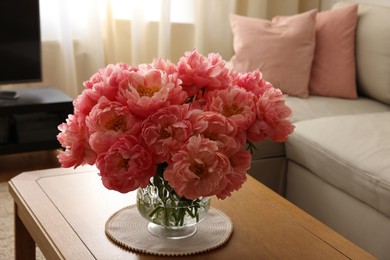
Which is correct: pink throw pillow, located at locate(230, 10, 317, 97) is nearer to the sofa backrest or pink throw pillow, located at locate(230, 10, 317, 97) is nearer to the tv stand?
the sofa backrest

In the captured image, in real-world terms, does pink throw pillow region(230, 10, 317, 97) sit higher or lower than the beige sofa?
higher

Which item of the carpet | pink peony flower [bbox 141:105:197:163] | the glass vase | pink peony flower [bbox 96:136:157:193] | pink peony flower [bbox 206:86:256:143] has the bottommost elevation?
the carpet

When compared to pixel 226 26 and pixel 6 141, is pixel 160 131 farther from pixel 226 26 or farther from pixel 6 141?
pixel 226 26

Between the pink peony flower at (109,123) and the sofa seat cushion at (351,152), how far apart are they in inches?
46.8

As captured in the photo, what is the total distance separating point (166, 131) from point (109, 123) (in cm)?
13

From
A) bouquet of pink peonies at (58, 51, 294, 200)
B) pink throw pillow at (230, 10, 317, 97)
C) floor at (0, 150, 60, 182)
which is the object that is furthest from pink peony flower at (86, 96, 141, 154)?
floor at (0, 150, 60, 182)

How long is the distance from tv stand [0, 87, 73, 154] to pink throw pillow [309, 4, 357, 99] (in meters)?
1.39

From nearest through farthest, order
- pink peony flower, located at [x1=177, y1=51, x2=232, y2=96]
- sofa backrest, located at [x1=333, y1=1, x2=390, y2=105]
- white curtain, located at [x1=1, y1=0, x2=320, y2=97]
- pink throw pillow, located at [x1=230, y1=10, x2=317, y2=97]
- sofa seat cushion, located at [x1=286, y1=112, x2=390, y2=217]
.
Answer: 1. pink peony flower, located at [x1=177, y1=51, x2=232, y2=96]
2. sofa seat cushion, located at [x1=286, y1=112, x2=390, y2=217]
3. sofa backrest, located at [x1=333, y1=1, x2=390, y2=105]
4. pink throw pillow, located at [x1=230, y1=10, x2=317, y2=97]
5. white curtain, located at [x1=1, y1=0, x2=320, y2=97]

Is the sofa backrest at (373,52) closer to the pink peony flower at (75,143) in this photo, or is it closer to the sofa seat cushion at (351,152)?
the sofa seat cushion at (351,152)

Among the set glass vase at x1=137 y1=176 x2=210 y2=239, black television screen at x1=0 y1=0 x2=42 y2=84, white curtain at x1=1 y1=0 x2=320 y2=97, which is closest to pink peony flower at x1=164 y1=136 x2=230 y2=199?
glass vase at x1=137 y1=176 x2=210 y2=239

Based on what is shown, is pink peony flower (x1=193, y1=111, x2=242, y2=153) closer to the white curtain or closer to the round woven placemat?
the round woven placemat

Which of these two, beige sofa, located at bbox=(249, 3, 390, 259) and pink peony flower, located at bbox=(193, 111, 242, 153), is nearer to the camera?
pink peony flower, located at bbox=(193, 111, 242, 153)

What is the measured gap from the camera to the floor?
3.51 metres

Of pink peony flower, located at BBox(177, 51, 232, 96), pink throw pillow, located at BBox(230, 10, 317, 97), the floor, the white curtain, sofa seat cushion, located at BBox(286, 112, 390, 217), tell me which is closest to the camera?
pink peony flower, located at BBox(177, 51, 232, 96)
